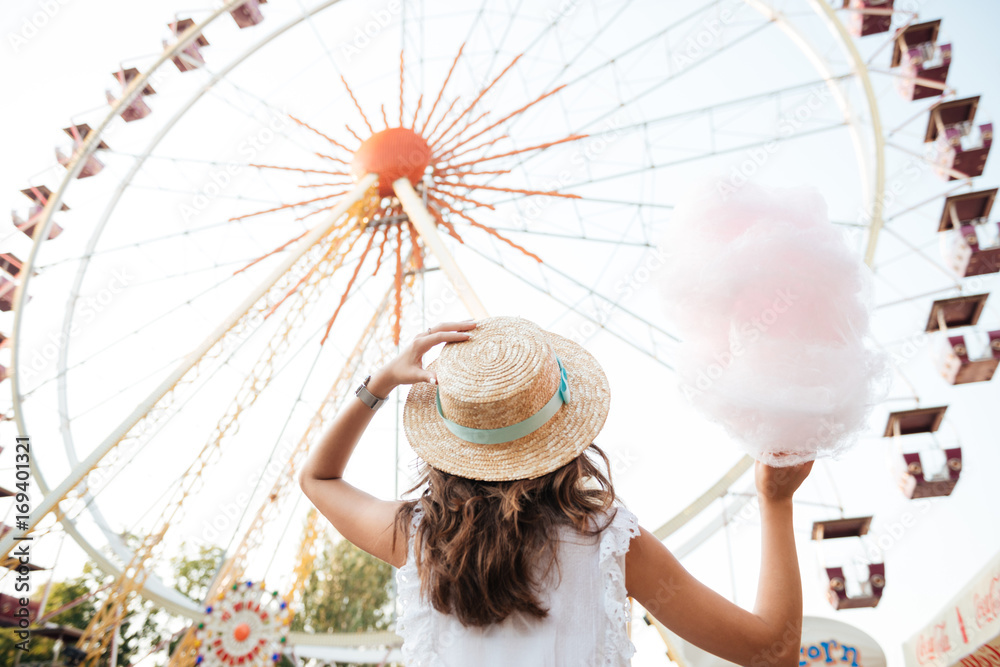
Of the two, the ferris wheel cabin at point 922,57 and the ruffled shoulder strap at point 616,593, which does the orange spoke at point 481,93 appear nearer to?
the ferris wheel cabin at point 922,57

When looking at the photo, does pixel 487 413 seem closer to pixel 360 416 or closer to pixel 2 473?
pixel 360 416

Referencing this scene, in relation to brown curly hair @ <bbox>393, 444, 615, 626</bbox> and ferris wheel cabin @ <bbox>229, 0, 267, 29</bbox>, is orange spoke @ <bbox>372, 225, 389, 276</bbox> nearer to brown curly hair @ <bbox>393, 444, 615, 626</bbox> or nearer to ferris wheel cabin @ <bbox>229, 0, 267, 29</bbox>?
ferris wheel cabin @ <bbox>229, 0, 267, 29</bbox>

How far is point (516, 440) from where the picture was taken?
1850 mm

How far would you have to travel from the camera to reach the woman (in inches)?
63.6

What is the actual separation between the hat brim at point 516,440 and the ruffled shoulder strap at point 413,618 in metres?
0.17

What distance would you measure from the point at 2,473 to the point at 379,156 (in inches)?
314

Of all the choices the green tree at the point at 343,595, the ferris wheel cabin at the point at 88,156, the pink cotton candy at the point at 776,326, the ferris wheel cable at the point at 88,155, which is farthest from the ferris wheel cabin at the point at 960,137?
the green tree at the point at 343,595

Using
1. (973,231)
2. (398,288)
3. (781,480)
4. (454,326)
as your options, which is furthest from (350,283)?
(973,231)

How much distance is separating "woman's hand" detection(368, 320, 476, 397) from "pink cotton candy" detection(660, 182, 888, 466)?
66 cm

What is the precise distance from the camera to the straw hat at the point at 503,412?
180cm

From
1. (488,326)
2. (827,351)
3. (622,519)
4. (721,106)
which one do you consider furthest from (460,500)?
(721,106)

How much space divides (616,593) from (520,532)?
0.84 feet

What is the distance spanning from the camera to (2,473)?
37.1ft

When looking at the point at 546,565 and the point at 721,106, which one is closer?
the point at 546,565
